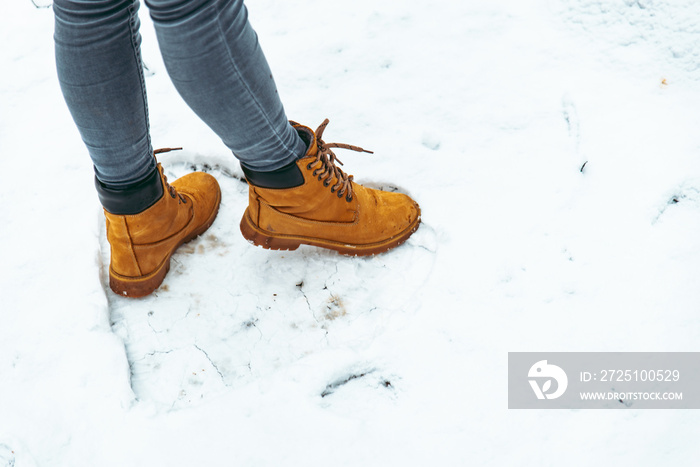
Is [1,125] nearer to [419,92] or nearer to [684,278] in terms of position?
[419,92]

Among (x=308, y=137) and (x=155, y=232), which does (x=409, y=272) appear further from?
(x=155, y=232)

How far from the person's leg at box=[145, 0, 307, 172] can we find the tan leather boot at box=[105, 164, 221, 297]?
375 millimetres

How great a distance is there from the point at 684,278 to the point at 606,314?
25 cm

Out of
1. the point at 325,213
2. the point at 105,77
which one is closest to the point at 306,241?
the point at 325,213

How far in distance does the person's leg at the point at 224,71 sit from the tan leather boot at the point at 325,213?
16cm

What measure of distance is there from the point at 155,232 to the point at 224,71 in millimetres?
635

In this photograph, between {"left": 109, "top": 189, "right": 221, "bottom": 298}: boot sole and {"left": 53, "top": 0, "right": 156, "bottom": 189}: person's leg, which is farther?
{"left": 109, "top": 189, "right": 221, "bottom": 298}: boot sole

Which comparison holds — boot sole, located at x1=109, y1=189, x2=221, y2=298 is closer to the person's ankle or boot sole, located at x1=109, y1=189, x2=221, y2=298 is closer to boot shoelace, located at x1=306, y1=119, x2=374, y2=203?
the person's ankle

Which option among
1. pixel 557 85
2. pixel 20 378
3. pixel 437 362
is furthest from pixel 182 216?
pixel 557 85

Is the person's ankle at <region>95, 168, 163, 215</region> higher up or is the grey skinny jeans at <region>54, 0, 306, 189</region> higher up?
the grey skinny jeans at <region>54, 0, 306, 189</region>

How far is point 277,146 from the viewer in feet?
3.64

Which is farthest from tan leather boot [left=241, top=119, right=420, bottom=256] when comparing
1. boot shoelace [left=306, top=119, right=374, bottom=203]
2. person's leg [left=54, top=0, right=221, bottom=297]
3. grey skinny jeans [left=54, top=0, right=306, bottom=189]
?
person's leg [left=54, top=0, right=221, bottom=297]

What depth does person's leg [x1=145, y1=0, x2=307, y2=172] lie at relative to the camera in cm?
81

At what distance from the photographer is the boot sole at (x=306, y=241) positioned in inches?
55.2
